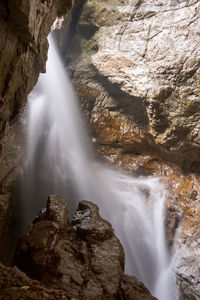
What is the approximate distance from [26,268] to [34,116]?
676cm

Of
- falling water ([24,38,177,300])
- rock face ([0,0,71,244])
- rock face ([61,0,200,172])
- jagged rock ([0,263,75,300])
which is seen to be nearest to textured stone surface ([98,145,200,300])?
falling water ([24,38,177,300])

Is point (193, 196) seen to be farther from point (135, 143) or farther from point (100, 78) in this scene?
point (100, 78)

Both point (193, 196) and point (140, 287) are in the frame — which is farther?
point (193, 196)

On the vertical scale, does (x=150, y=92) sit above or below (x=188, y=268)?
above

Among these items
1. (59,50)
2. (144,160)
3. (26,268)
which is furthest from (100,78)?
(26,268)

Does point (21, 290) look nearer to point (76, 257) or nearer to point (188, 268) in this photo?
point (76, 257)

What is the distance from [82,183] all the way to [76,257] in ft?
15.8

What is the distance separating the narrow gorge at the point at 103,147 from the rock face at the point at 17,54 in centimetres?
3

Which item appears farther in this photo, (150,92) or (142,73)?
(142,73)

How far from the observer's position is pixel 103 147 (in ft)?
32.6

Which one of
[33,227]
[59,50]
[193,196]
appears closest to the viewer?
[33,227]

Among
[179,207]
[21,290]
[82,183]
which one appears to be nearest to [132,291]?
[21,290]

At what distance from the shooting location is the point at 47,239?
384 centimetres

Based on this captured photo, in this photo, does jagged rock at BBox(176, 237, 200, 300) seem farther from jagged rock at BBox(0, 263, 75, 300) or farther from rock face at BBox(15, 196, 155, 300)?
jagged rock at BBox(0, 263, 75, 300)
